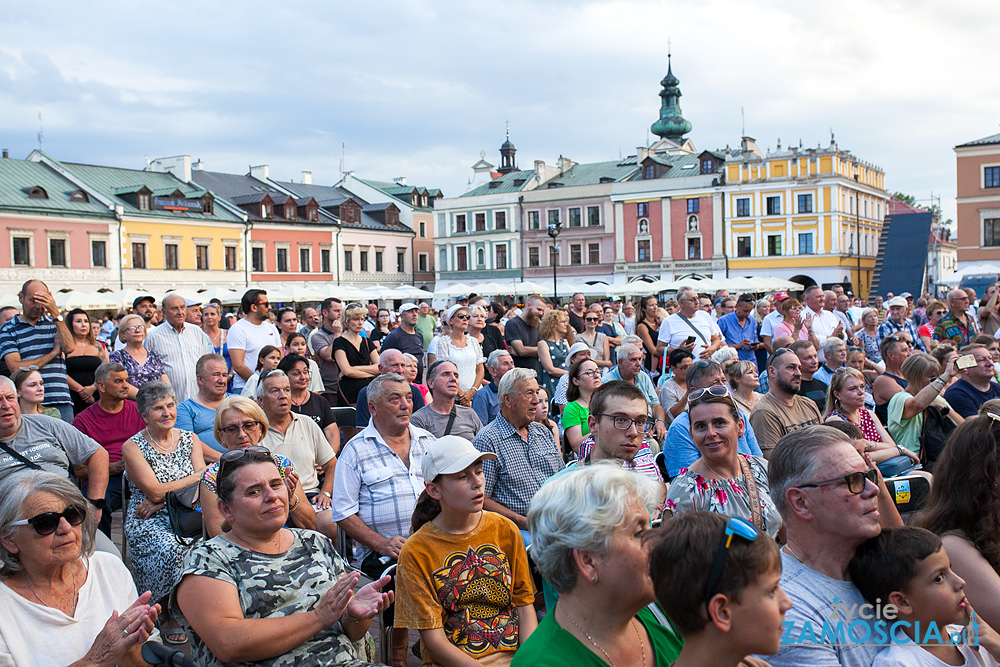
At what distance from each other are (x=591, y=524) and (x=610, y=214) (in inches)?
2095

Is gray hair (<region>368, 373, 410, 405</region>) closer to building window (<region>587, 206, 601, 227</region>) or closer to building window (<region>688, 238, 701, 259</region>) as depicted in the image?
building window (<region>688, 238, 701, 259</region>)

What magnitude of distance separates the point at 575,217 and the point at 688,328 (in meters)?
47.7

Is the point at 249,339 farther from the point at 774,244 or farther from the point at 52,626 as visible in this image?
the point at 774,244

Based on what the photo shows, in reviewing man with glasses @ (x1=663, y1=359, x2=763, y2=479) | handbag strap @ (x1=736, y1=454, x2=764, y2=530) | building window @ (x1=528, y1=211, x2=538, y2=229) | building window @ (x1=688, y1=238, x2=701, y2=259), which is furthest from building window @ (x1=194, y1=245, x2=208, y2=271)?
handbag strap @ (x1=736, y1=454, x2=764, y2=530)

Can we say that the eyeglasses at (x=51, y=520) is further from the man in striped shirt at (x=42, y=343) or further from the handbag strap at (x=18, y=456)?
the man in striped shirt at (x=42, y=343)

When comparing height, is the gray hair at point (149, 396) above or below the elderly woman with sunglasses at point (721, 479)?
above

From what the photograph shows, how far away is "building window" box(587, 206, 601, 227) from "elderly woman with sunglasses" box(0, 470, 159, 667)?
53129 mm

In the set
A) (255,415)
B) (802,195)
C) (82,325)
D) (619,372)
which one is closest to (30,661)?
(255,415)

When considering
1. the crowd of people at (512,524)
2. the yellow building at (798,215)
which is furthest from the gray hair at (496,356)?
the yellow building at (798,215)

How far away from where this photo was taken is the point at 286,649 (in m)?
2.92

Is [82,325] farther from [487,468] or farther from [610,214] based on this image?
[610,214]

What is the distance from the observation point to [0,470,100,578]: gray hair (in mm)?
2908

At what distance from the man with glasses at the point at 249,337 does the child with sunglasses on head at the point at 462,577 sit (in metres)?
4.66

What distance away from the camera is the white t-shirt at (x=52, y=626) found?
2822mm
